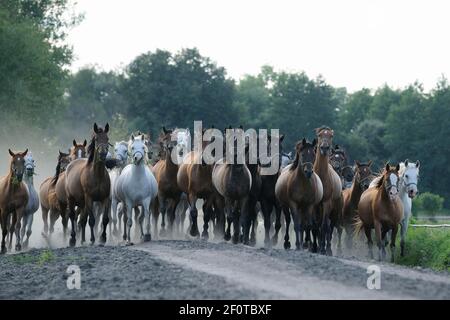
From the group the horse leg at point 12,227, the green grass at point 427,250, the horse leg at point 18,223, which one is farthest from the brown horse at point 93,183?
the green grass at point 427,250

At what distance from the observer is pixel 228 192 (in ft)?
78.7

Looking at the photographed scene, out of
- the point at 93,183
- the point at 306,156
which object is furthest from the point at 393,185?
the point at 93,183

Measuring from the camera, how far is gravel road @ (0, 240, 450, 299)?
14297 mm

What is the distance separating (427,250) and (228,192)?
18.4 feet

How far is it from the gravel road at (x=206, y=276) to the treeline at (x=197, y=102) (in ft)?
130

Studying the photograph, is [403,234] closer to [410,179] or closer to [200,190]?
[410,179]

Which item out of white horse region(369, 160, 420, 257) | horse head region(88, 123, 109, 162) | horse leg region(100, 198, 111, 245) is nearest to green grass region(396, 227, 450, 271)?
white horse region(369, 160, 420, 257)

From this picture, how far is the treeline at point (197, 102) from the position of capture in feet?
198

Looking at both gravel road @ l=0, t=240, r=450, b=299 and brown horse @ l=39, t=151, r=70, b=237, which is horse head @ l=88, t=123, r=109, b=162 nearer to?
gravel road @ l=0, t=240, r=450, b=299

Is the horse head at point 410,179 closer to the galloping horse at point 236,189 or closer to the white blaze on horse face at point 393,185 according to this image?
the white blaze on horse face at point 393,185
